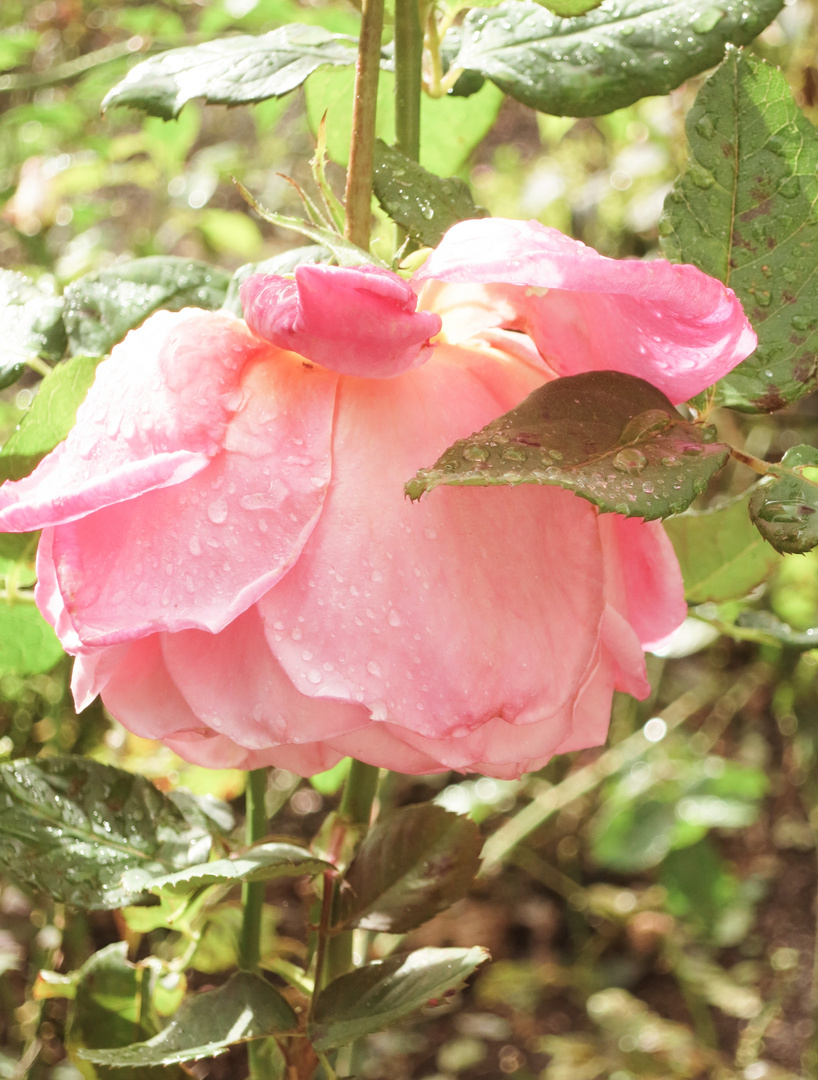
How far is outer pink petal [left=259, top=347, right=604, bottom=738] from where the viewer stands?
27cm

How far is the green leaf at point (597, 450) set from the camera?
242mm

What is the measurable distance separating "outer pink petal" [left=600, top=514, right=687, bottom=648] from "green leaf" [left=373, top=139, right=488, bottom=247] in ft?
0.35

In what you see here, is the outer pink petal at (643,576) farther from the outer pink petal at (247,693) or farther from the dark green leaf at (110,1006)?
the dark green leaf at (110,1006)

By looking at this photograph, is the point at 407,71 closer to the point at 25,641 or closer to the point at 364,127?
the point at 364,127

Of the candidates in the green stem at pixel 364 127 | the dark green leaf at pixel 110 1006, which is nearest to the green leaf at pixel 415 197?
the green stem at pixel 364 127

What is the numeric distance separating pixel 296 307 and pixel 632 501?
96mm

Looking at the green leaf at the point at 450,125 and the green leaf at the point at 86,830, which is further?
the green leaf at the point at 450,125

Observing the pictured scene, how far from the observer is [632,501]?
0.83 feet

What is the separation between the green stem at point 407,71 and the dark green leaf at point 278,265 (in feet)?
0.16

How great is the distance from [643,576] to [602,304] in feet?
0.28

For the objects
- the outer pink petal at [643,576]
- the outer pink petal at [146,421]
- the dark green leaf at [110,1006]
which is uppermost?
the outer pink petal at [146,421]

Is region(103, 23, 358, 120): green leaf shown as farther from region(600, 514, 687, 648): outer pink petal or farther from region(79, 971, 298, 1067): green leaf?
region(79, 971, 298, 1067): green leaf

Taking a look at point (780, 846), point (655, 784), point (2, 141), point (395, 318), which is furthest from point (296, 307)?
point (2, 141)

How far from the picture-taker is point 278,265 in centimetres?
37
